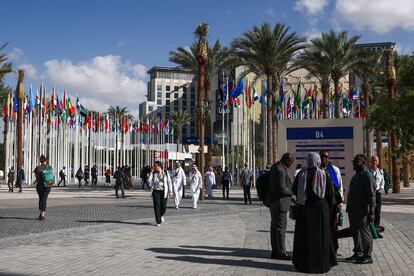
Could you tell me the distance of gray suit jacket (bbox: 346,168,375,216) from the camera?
Answer: 308 inches

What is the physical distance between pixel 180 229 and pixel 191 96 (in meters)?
184

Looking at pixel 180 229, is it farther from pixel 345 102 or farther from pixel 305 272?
pixel 345 102

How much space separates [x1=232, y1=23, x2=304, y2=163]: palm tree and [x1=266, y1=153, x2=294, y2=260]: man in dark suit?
2382 centimetres

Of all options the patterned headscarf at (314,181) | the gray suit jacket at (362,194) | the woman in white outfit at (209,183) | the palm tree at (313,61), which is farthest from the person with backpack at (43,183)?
the palm tree at (313,61)

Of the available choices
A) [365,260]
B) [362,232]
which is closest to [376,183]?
[362,232]

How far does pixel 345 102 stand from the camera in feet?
177

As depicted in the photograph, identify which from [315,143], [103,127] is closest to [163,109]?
[103,127]

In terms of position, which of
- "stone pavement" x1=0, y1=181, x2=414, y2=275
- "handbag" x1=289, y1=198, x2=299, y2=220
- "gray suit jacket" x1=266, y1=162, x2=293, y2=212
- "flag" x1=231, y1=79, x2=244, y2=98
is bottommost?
"stone pavement" x1=0, y1=181, x2=414, y2=275

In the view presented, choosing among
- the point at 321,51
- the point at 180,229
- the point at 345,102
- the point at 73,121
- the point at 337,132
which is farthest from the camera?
the point at 345,102

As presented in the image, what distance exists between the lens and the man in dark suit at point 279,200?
326 inches

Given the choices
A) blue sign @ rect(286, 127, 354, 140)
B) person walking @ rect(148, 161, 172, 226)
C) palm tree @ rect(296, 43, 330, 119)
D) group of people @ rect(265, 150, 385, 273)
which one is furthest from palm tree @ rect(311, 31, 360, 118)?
group of people @ rect(265, 150, 385, 273)

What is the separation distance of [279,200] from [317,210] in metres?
1.17

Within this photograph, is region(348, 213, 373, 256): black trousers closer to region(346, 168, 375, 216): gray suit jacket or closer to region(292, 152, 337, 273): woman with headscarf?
region(346, 168, 375, 216): gray suit jacket

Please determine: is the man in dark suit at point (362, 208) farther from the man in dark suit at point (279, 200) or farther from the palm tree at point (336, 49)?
the palm tree at point (336, 49)
